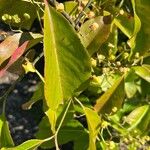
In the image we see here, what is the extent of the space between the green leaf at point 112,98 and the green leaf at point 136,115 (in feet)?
1.55

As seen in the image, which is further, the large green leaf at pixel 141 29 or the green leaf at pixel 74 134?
the green leaf at pixel 74 134

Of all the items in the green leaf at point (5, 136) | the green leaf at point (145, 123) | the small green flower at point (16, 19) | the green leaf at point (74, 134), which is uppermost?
the small green flower at point (16, 19)

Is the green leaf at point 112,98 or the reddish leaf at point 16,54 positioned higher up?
the reddish leaf at point 16,54

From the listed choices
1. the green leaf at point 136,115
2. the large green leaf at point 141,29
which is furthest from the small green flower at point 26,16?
the green leaf at point 136,115

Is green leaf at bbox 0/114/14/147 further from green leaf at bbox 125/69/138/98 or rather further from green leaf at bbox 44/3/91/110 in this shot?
green leaf at bbox 125/69/138/98

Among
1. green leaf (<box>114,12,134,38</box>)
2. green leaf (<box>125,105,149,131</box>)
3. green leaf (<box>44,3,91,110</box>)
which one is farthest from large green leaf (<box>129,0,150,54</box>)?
green leaf (<box>125,105,149,131</box>)

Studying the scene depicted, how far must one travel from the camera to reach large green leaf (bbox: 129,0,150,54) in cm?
122

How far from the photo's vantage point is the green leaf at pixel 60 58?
3.28 ft

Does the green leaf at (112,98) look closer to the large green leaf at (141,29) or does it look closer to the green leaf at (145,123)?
the large green leaf at (141,29)

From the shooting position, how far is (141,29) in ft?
4.35

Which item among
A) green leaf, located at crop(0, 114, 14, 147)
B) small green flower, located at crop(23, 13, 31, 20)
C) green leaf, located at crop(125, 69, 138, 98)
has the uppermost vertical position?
small green flower, located at crop(23, 13, 31, 20)

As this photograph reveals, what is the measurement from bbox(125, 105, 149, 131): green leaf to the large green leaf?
57cm

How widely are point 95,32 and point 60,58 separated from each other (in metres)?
0.20

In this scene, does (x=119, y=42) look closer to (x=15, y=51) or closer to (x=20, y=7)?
(x=20, y=7)
